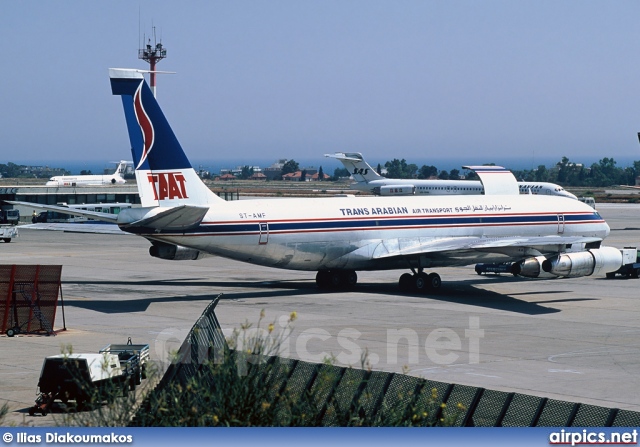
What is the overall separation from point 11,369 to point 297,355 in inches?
324

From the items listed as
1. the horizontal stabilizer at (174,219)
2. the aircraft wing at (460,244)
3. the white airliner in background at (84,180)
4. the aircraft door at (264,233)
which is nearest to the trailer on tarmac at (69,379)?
the horizontal stabilizer at (174,219)

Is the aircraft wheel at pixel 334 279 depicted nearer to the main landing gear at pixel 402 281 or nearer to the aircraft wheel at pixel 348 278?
the main landing gear at pixel 402 281

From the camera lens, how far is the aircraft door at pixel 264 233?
43.8 metres

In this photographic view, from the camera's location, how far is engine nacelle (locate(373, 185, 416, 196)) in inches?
5271

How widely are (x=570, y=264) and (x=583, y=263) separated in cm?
100

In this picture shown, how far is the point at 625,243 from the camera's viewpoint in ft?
266

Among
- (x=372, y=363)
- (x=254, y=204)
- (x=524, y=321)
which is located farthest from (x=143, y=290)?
(x=372, y=363)

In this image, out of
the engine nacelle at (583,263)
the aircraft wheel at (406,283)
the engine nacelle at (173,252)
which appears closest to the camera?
the engine nacelle at (173,252)

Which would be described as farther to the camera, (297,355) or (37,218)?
(37,218)

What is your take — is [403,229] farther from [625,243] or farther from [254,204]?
[625,243]

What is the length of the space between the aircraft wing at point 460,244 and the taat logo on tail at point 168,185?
10433 mm

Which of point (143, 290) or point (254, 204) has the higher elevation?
point (254, 204)

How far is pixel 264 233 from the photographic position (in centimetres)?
4394

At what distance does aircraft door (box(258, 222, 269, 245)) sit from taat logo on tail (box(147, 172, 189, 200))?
11.8 ft
